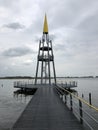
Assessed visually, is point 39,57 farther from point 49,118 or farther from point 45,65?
point 49,118

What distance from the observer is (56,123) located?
7.16 metres

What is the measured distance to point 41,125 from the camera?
272 inches

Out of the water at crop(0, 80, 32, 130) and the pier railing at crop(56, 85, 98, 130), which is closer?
the pier railing at crop(56, 85, 98, 130)

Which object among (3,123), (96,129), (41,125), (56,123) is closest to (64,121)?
(56,123)

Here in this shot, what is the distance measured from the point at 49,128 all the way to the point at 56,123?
0.72 meters

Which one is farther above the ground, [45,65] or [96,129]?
[45,65]

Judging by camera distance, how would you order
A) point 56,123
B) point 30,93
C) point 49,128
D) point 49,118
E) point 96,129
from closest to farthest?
point 49,128, point 56,123, point 49,118, point 96,129, point 30,93

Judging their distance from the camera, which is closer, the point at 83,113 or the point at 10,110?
the point at 83,113

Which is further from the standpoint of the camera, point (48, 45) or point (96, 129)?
point (48, 45)

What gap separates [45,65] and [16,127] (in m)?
25.9

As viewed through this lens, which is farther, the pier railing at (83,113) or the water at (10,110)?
the water at (10,110)

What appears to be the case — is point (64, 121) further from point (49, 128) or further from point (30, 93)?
point (30, 93)

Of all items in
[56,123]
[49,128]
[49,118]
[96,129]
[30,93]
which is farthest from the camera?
[30,93]

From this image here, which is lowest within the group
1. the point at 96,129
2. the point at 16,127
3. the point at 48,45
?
the point at 96,129
